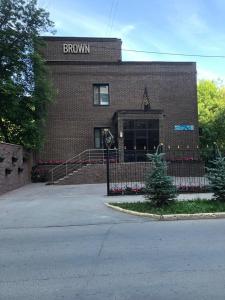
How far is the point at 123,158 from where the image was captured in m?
30.1

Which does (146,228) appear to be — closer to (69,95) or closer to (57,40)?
(69,95)

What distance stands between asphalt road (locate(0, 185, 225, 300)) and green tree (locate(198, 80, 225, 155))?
28810 mm

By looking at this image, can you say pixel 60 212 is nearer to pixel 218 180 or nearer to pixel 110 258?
Answer: pixel 218 180

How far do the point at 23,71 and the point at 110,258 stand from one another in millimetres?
22713

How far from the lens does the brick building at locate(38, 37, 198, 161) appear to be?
33.1 m

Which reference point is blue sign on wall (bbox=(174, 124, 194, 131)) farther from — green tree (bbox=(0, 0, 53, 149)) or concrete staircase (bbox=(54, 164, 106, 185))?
green tree (bbox=(0, 0, 53, 149))

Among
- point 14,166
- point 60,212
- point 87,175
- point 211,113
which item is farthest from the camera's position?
point 211,113

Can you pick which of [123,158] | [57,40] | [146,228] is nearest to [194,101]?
[123,158]

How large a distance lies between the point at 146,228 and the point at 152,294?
5.42 metres

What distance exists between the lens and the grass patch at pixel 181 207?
13.1m

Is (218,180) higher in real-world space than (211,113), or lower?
lower

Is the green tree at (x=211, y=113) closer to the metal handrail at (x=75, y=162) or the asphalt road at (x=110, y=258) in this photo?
the metal handrail at (x=75, y=162)

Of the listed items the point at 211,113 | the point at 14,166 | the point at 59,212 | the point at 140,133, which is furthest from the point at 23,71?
the point at 211,113

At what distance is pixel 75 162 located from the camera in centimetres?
3144
